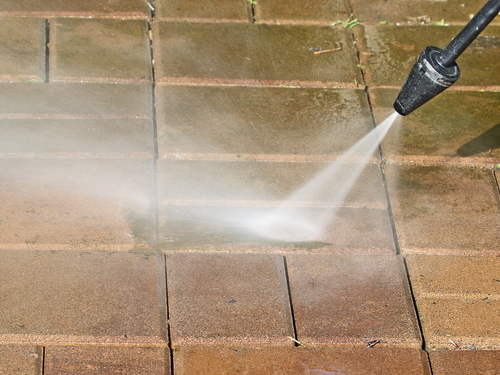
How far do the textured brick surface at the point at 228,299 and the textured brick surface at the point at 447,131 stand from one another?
3.43 feet

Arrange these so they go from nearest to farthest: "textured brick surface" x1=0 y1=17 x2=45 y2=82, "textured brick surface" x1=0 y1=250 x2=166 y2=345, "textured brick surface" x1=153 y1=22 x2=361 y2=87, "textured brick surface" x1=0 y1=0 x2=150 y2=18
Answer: "textured brick surface" x1=0 y1=250 x2=166 y2=345
"textured brick surface" x1=0 y1=17 x2=45 y2=82
"textured brick surface" x1=153 y1=22 x2=361 y2=87
"textured brick surface" x1=0 y1=0 x2=150 y2=18

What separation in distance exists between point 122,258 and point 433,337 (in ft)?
4.38

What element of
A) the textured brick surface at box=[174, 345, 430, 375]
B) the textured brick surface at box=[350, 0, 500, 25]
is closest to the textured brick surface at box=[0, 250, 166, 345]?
the textured brick surface at box=[174, 345, 430, 375]

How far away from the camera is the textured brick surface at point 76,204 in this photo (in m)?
2.79

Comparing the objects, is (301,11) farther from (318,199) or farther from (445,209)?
(445,209)

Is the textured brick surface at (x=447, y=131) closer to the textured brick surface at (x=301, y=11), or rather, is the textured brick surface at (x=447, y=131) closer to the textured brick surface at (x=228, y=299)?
the textured brick surface at (x=301, y=11)

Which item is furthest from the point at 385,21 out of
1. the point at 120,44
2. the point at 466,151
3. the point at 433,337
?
the point at 433,337

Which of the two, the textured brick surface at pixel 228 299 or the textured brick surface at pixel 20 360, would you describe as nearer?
the textured brick surface at pixel 20 360

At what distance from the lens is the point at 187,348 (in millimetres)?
2439

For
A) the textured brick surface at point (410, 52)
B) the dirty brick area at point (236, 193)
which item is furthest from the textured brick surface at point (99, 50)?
the textured brick surface at point (410, 52)

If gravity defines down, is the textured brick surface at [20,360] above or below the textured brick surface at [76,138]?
below

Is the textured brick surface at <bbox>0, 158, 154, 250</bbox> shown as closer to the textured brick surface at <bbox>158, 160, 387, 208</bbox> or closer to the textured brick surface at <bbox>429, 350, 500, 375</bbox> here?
the textured brick surface at <bbox>158, 160, 387, 208</bbox>

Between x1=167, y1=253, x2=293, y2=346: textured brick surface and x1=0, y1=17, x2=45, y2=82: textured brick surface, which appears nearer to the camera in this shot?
x1=167, y1=253, x2=293, y2=346: textured brick surface

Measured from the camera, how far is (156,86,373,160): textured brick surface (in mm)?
3289
